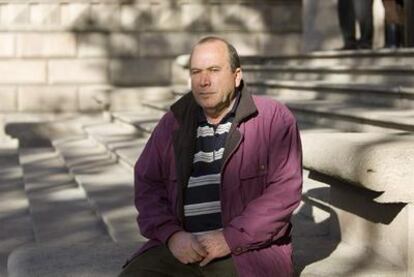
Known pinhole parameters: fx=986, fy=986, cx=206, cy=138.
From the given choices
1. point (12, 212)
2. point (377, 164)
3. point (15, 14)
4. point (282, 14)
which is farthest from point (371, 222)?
point (282, 14)

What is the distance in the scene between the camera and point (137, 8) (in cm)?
1578

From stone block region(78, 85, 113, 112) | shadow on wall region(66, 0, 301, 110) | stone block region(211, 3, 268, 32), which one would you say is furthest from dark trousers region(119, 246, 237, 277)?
stone block region(211, 3, 268, 32)

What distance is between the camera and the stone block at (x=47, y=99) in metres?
15.5

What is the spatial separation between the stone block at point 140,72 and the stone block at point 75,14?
820mm

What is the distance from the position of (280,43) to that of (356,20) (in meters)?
4.58

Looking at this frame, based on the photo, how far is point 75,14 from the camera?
1568 centimetres

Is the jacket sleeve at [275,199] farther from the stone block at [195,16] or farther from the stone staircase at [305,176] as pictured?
the stone block at [195,16]

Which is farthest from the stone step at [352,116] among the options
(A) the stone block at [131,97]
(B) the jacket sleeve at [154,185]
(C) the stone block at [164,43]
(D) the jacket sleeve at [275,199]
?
(C) the stone block at [164,43]

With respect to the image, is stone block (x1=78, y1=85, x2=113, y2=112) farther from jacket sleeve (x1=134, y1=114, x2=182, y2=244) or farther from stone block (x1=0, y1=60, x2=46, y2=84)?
jacket sleeve (x1=134, y1=114, x2=182, y2=244)

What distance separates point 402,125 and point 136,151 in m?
3.55

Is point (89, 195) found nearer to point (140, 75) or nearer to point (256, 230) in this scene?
point (256, 230)

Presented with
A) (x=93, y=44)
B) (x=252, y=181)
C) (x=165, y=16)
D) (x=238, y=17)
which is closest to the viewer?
(x=252, y=181)

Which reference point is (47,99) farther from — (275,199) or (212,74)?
(275,199)

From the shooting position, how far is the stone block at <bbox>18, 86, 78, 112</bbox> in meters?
15.5
